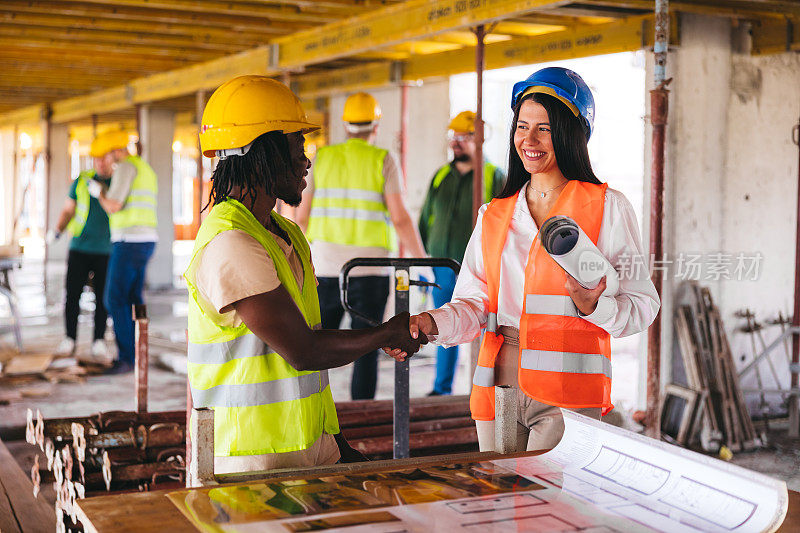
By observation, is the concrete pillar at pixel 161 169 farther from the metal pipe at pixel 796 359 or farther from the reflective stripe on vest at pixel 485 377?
the reflective stripe on vest at pixel 485 377

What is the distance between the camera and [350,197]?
21.2 feet

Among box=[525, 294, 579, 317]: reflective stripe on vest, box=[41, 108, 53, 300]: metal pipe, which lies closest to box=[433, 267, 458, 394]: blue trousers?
box=[525, 294, 579, 317]: reflective stripe on vest

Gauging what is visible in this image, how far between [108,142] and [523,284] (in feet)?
22.9

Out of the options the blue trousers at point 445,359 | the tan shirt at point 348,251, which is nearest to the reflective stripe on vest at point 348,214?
the tan shirt at point 348,251

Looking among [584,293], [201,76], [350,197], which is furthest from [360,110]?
[201,76]

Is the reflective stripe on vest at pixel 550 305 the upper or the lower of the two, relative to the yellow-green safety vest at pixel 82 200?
lower

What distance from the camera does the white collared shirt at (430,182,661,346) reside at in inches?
113

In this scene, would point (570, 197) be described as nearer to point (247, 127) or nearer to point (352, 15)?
point (247, 127)

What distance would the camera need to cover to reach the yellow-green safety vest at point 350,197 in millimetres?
6422

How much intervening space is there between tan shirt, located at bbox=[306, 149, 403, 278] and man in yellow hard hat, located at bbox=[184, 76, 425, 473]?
3.59 metres

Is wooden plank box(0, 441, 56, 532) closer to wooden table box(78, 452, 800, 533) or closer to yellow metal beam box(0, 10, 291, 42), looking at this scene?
wooden table box(78, 452, 800, 533)

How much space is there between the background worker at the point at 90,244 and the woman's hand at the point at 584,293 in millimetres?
7166

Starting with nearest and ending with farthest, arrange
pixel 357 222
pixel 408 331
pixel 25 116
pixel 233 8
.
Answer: pixel 408 331, pixel 357 222, pixel 233 8, pixel 25 116

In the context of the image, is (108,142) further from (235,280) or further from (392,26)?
(235,280)
